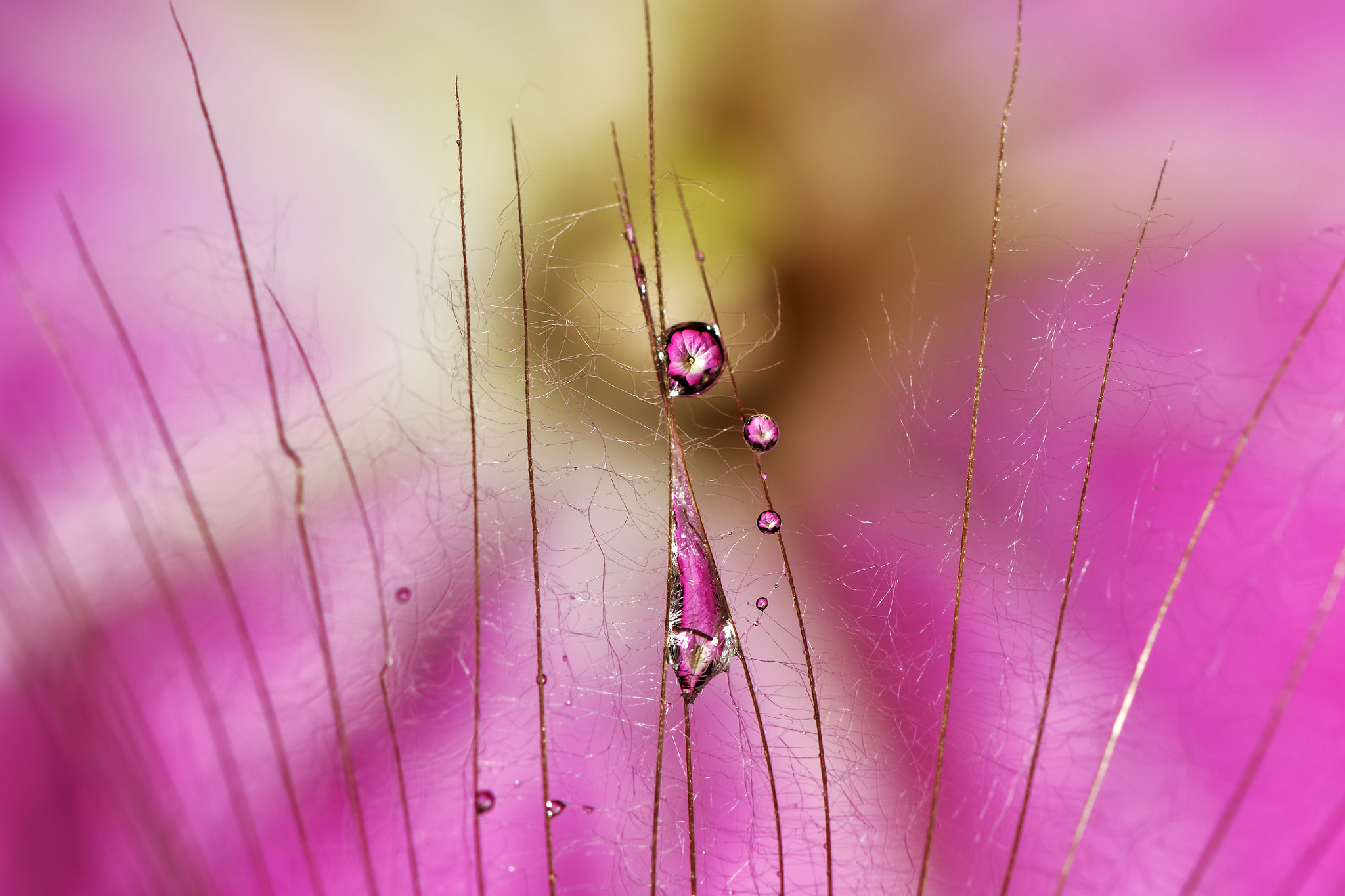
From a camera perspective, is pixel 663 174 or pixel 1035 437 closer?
pixel 1035 437

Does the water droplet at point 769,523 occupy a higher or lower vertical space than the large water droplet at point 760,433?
lower

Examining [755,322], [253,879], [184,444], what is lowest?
[253,879]

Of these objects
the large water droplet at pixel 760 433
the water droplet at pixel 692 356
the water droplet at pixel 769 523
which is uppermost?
the water droplet at pixel 692 356

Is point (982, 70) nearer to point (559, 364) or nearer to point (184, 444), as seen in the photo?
point (559, 364)

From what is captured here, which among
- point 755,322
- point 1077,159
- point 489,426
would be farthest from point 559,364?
point 1077,159
